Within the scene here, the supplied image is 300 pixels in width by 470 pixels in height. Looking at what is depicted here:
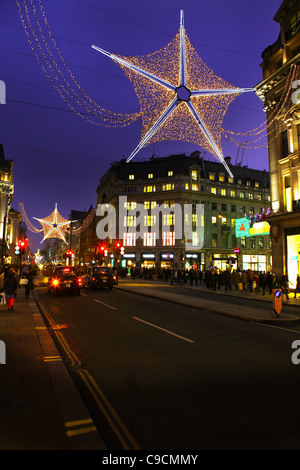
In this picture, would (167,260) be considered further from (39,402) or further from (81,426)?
(81,426)

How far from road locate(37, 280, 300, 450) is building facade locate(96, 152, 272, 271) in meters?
49.2

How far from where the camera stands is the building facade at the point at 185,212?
60.0 meters

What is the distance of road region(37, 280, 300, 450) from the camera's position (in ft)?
11.6

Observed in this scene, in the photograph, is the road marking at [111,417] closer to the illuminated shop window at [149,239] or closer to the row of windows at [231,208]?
the illuminated shop window at [149,239]

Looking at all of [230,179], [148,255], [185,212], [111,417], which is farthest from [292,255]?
[230,179]

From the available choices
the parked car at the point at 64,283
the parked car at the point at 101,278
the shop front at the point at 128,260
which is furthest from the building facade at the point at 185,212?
the parked car at the point at 64,283

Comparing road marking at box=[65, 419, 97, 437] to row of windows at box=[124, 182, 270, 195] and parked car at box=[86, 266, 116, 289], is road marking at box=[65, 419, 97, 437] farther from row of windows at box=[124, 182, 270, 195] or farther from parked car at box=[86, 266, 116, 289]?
row of windows at box=[124, 182, 270, 195]

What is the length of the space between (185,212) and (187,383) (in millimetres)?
55403

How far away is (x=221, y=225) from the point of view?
6334 cm

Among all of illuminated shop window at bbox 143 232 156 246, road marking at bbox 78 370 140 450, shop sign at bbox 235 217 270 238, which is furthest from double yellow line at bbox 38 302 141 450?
illuminated shop window at bbox 143 232 156 246

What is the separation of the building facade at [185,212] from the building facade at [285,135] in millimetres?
33588

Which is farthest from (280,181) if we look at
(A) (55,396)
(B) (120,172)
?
(B) (120,172)
